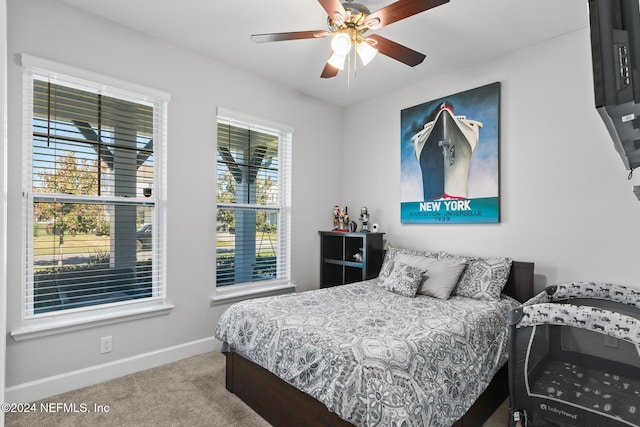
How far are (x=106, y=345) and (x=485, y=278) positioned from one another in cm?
295

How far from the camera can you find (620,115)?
615 millimetres

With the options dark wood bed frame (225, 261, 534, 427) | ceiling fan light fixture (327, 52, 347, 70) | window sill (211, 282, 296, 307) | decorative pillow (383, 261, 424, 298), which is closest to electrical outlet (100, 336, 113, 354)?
window sill (211, 282, 296, 307)

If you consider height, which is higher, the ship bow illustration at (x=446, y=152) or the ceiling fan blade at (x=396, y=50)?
the ceiling fan blade at (x=396, y=50)

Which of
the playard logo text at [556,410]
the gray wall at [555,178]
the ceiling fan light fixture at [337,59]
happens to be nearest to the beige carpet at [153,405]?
the playard logo text at [556,410]

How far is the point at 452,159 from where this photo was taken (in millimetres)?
3309

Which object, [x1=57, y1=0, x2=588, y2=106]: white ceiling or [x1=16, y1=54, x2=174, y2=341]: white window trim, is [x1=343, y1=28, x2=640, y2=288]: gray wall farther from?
[x1=16, y1=54, x2=174, y2=341]: white window trim

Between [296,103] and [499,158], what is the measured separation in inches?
84.1

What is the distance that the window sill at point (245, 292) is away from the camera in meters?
3.21

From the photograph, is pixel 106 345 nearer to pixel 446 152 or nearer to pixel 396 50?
pixel 396 50

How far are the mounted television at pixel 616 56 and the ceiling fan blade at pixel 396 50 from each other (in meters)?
1.72

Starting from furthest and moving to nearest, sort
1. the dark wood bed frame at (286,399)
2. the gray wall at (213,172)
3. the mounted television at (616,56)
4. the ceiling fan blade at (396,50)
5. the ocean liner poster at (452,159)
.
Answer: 1. the ocean liner poster at (452,159)
2. the gray wall at (213,172)
3. the ceiling fan blade at (396,50)
4. the dark wood bed frame at (286,399)
5. the mounted television at (616,56)

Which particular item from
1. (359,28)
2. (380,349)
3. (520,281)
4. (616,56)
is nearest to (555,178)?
(520,281)

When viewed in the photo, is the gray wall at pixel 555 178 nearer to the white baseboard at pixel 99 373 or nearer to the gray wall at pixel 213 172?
the gray wall at pixel 213 172

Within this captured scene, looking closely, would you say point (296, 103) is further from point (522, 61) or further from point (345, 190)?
point (522, 61)
